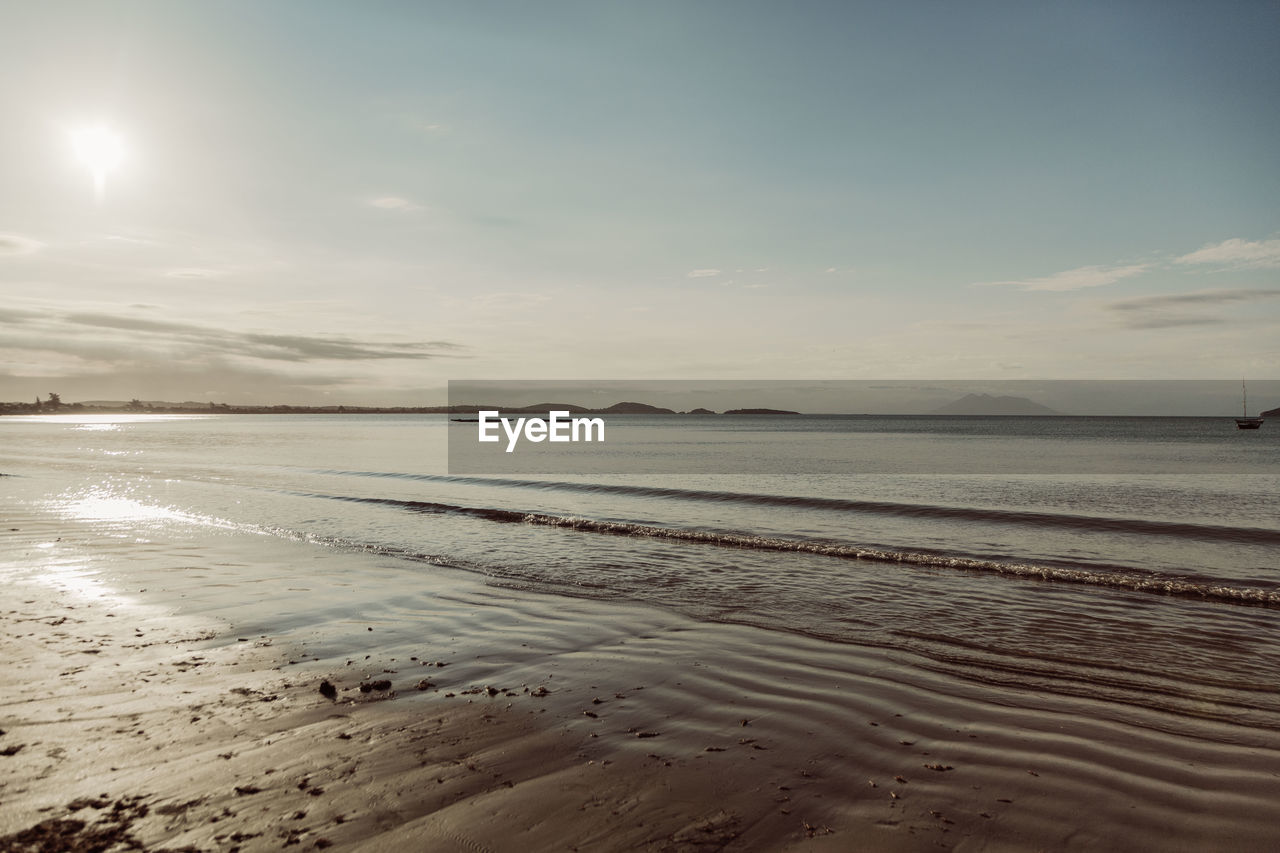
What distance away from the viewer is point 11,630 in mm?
8359

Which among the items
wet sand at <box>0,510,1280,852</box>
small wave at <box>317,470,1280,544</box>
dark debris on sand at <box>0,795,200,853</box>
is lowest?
small wave at <box>317,470,1280,544</box>

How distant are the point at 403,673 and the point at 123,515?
55.9 ft


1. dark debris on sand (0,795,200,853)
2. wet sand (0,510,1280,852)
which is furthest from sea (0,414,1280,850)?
dark debris on sand (0,795,200,853)

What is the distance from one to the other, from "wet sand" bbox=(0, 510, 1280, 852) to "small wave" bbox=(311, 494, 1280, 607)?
286 inches

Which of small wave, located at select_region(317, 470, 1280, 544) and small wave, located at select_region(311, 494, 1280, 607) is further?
small wave, located at select_region(317, 470, 1280, 544)

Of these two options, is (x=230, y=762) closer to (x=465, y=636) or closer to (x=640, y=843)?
(x=640, y=843)

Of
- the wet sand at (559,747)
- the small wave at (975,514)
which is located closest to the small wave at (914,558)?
the small wave at (975,514)

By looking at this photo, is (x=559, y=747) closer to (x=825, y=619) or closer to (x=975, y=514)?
(x=825, y=619)

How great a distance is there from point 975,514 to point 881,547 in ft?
25.4

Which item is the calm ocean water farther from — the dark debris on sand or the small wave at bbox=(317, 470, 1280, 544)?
the dark debris on sand

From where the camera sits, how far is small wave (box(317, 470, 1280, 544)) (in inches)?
748

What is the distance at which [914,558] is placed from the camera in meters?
15.1

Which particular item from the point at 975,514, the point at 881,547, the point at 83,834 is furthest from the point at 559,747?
the point at 975,514

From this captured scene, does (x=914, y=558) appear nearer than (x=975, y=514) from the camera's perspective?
Yes
